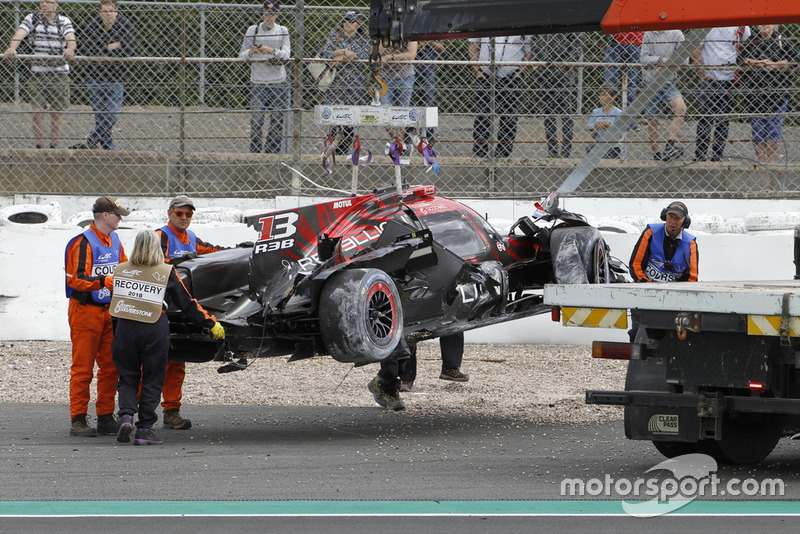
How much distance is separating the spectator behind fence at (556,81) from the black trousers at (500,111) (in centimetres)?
28

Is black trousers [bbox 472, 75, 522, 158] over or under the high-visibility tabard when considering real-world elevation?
over

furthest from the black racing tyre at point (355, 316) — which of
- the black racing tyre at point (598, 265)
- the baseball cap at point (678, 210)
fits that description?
the baseball cap at point (678, 210)

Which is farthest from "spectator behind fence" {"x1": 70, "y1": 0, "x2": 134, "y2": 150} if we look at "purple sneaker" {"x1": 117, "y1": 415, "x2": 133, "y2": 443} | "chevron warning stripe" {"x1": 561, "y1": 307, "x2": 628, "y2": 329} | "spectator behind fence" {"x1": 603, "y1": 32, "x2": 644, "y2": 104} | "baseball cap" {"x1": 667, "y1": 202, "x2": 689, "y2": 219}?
"chevron warning stripe" {"x1": 561, "y1": 307, "x2": 628, "y2": 329}

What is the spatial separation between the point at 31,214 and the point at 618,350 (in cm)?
907

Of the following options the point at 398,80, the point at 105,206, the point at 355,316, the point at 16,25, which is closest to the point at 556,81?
the point at 398,80

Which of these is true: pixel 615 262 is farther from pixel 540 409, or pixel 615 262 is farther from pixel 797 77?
pixel 797 77

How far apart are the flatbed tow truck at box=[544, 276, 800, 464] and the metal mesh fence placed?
7.23 m

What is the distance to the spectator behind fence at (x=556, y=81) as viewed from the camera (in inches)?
590

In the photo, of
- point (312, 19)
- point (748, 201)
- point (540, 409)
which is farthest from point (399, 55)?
point (540, 409)

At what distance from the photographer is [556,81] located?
1504 cm

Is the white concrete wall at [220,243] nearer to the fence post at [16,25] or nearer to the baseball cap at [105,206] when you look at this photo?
the fence post at [16,25]

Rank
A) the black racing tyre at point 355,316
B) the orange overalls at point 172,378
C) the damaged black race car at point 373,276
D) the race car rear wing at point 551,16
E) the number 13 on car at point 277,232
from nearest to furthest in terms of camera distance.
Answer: the race car rear wing at point 551,16, the black racing tyre at point 355,316, the damaged black race car at point 373,276, the number 13 on car at point 277,232, the orange overalls at point 172,378

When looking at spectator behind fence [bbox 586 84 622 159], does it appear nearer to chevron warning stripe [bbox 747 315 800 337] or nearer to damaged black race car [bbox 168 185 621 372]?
damaged black race car [bbox 168 185 621 372]

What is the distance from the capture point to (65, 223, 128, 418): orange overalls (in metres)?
9.41
